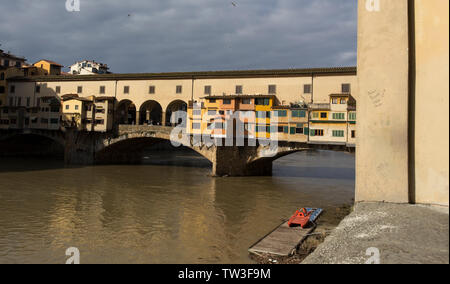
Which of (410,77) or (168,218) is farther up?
(410,77)

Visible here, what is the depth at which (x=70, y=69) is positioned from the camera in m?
80.1

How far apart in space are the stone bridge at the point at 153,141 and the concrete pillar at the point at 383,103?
20.6m

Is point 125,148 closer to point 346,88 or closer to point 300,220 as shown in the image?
point 346,88

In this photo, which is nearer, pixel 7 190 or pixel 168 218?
pixel 168 218

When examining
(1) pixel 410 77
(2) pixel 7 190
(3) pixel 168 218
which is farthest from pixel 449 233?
(2) pixel 7 190

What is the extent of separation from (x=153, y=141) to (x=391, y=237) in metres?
41.1

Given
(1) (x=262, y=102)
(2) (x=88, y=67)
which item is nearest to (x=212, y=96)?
(1) (x=262, y=102)

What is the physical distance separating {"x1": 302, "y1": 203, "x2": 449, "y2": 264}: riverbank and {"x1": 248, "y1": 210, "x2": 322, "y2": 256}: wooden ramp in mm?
4418

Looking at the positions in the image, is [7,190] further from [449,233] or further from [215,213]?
[449,233]

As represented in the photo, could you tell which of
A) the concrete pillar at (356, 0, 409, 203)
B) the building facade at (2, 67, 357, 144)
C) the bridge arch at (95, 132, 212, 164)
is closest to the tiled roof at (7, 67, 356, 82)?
the building facade at (2, 67, 357, 144)

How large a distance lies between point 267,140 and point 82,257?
23763mm

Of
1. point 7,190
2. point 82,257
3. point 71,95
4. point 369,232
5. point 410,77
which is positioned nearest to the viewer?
point 369,232

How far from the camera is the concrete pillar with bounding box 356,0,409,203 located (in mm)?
8523
